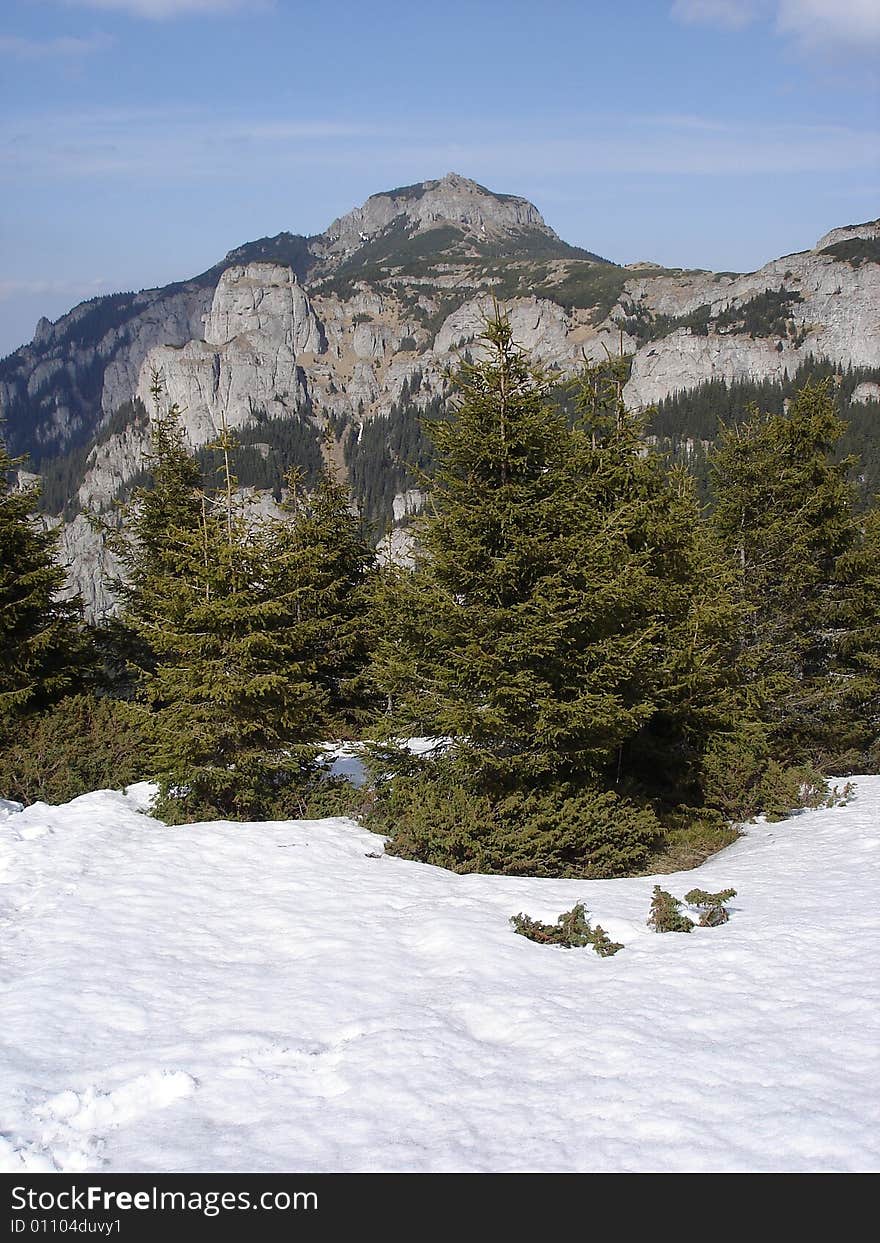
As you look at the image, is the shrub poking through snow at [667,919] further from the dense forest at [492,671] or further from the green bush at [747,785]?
the green bush at [747,785]

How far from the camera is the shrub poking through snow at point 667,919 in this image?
8.88 metres

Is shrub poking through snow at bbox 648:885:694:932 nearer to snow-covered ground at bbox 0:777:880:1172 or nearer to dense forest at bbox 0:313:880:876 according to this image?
snow-covered ground at bbox 0:777:880:1172

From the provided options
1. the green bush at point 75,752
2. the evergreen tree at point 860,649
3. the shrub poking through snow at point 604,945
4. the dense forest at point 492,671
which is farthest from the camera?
the evergreen tree at point 860,649

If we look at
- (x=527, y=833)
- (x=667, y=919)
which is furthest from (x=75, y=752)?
(x=667, y=919)

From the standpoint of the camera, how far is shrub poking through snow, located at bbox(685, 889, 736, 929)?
29.4 feet

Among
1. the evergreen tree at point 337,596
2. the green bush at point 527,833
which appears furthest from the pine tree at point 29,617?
the green bush at point 527,833

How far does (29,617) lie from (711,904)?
16.6m

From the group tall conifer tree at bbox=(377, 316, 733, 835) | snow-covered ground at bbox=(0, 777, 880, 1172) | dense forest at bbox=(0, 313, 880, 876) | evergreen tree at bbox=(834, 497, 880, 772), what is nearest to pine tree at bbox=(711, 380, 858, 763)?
evergreen tree at bbox=(834, 497, 880, 772)

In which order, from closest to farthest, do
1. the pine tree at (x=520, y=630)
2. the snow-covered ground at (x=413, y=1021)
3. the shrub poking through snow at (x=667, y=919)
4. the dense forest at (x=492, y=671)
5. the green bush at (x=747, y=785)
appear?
1. the snow-covered ground at (x=413, y=1021)
2. the shrub poking through snow at (x=667, y=919)
3. the pine tree at (x=520, y=630)
4. the dense forest at (x=492, y=671)
5. the green bush at (x=747, y=785)

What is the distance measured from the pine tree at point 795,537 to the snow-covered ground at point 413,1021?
30.7 feet

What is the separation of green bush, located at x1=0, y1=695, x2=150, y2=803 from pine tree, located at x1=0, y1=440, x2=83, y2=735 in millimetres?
835

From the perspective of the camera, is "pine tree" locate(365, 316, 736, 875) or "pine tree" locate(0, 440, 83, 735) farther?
"pine tree" locate(0, 440, 83, 735)
